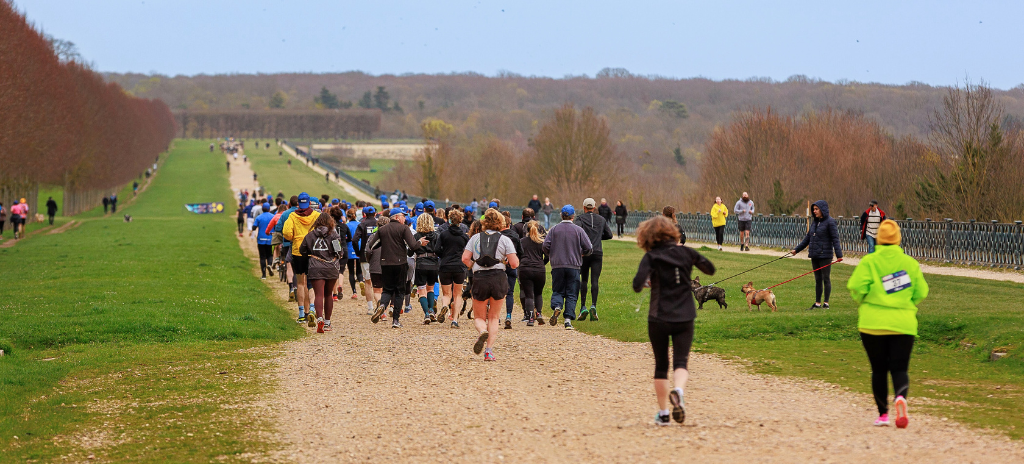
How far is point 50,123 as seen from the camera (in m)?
45.1

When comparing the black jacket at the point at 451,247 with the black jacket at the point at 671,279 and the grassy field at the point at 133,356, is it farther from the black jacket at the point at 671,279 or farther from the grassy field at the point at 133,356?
the black jacket at the point at 671,279

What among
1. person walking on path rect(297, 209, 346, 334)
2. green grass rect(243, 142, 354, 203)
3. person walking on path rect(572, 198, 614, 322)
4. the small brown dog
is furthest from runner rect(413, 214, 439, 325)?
green grass rect(243, 142, 354, 203)

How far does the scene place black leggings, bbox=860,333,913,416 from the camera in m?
7.59

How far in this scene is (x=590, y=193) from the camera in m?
69.9

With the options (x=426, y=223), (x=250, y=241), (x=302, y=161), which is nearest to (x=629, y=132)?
(x=302, y=161)

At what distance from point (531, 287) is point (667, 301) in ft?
24.6

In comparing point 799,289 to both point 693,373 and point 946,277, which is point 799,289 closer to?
point 946,277

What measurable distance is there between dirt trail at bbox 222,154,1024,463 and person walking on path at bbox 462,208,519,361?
0.43 m

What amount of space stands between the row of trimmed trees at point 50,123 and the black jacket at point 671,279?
104 feet

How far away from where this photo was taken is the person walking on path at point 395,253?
14.6 m

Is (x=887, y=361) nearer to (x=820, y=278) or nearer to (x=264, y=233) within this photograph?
(x=820, y=278)

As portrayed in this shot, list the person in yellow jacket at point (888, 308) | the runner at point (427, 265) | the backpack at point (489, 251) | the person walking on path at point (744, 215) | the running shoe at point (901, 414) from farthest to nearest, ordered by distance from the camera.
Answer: the person walking on path at point (744, 215) → the runner at point (427, 265) → the backpack at point (489, 251) → the person in yellow jacket at point (888, 308) → the running shoe at point (901, 414)

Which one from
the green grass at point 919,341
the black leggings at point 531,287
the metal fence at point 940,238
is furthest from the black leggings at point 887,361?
the metal fence at point 940,238

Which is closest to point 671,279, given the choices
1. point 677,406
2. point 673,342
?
point 673,342
